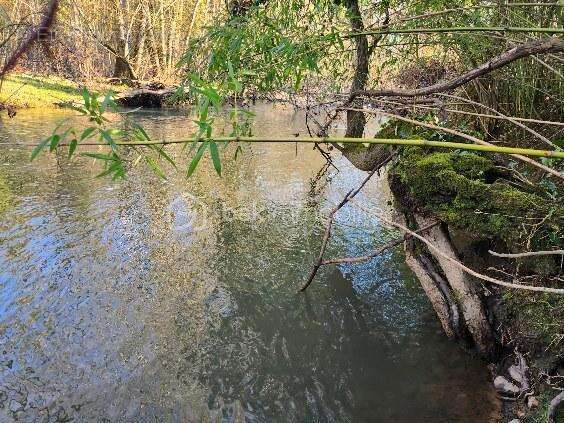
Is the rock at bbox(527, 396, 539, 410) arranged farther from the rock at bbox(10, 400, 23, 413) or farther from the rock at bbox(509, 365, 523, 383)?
the rock at bbox(10, 400, 23, 413)

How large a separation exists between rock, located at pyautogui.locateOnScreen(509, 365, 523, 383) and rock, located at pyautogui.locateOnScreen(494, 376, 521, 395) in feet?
0.15

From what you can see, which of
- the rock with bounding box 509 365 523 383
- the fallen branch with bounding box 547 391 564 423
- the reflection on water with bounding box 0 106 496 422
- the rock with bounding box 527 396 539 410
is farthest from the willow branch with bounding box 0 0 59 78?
the rock with bounding box 509 365 523 383

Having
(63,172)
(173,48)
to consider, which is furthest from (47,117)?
(173,48)

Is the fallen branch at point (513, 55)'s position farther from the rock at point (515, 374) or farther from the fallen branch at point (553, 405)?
the rock at point (515, 374)

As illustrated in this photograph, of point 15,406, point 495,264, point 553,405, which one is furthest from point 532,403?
point 15,406

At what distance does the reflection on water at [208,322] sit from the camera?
3021 mm

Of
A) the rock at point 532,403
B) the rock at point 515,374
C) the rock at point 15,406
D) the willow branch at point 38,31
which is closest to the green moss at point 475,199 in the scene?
the rock at point 515,374

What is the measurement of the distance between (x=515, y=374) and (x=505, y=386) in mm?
103

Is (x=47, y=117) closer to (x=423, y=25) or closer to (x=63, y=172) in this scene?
(x=63, y=172)

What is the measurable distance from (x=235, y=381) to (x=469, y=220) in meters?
1.96

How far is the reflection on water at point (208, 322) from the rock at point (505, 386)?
0.08 m

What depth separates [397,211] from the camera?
161 inches

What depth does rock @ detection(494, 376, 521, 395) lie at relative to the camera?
9.86 feet

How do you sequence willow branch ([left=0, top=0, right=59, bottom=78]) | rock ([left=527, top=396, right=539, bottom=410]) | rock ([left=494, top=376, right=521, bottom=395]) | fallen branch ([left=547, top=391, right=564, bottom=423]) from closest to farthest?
willow branch ([left=0, top=0, right=59, bottom=78]) → fallen branch ([left=547, top=391, right=564, bottom=423]) → rock ([left=527, top=396, right=539, bottom=410]) → rock ([left=494, top=376, right=521, bottom=395])
